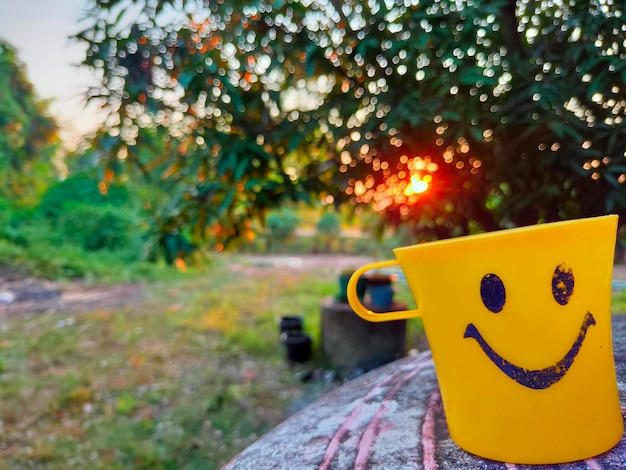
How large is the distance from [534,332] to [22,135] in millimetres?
4905

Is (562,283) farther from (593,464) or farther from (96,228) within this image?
(96,228)

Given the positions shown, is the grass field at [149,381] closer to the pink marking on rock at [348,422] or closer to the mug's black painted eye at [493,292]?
the pink marking on rock at [348,422]

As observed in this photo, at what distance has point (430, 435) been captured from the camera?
690 mm

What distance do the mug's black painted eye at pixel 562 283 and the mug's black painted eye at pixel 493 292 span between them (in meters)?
0.06

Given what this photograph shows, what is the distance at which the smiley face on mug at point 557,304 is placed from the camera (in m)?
0.56

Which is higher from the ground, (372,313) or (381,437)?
(372,313)

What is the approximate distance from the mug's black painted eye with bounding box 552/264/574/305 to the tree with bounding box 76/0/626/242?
0.74m

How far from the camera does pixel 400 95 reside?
1.44 meters

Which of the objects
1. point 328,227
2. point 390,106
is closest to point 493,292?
point 390,106

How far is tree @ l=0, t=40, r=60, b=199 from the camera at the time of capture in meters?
4.02

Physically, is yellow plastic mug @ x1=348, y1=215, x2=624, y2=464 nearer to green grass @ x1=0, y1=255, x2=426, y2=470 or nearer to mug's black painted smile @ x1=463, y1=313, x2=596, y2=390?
mug's black painted smile @ x1=463, y1=313, x2=596, y2=390

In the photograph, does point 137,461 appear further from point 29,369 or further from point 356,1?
point 356,1

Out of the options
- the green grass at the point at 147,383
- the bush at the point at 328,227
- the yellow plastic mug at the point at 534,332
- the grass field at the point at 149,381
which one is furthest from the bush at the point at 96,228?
the yellow plastic mug at the point at 534,332

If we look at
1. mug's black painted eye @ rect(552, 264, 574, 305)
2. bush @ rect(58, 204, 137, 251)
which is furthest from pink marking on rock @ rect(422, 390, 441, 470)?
bush @ rect(58, 204, 137, 251)
